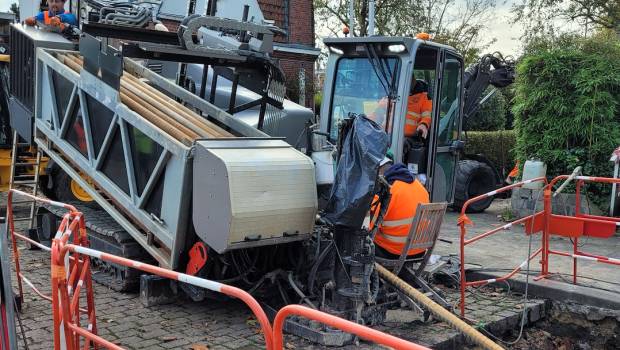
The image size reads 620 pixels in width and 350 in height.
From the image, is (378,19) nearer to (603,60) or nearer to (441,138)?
(603,60)

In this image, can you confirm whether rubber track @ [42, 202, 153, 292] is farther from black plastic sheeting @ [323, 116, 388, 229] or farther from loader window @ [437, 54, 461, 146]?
loader window @ [437, 54, 461, 146]

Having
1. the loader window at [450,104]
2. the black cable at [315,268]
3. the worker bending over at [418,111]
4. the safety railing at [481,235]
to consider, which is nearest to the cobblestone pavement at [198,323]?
the safety railing at [481,235]

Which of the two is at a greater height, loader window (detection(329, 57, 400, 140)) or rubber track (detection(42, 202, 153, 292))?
loader window (detection(329, 57, 400, 140))

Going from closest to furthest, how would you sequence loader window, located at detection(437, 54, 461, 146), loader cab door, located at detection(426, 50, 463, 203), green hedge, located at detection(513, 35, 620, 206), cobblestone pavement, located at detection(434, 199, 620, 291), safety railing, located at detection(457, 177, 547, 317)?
safety railing, located at detection(457, 177, 547, 317) → cobblestone pavement, located at detection(434, 199, 620, 291) → loader cab door, located at detection(426, 50, 463, 203) → loader window, located at detection(437, 54, 461, 146) → green hedge, located at detection(513, 35, 620, 206)

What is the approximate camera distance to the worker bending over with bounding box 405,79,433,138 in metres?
7.33

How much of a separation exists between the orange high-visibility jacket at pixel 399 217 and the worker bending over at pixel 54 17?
4473 mm

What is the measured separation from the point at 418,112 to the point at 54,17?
14.6 ft

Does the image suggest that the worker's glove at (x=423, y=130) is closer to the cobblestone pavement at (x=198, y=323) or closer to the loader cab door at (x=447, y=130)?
the loader cab door at (x=447, y=130)

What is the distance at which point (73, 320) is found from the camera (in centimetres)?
379

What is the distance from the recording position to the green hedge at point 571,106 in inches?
381

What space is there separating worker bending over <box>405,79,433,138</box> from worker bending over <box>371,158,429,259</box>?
7.14 ft

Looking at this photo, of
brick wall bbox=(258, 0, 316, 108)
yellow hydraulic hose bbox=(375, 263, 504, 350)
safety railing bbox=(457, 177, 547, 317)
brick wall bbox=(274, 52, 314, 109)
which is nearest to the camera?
yellow hydraulic hose bbox=(375, 263, 504, 350)

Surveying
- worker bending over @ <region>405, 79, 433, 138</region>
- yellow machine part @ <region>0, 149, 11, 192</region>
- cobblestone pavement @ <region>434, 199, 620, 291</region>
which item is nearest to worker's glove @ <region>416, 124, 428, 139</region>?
worker bending over @ <region>405, 79, 433, 138</region>

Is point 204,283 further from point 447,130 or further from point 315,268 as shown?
point 447,130
